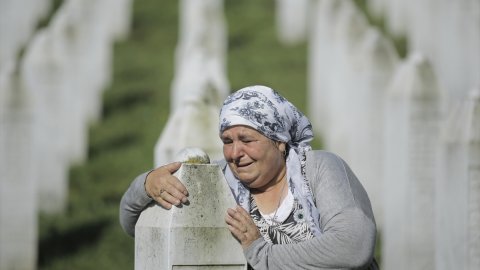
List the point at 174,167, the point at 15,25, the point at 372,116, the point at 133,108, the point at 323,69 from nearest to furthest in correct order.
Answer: the point at 174,167, the point at 372,116, the point at 323,69, the point at 133,108, the point at 15,25

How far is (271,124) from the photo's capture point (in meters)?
5.84

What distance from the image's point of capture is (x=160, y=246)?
5.86 metres

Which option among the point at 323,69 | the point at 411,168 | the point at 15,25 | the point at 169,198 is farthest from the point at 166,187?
the point at 15,25

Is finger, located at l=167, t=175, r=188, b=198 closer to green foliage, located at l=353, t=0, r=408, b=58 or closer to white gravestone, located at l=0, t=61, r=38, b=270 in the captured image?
white gravestone, located at l=0, t=61, r=38, b=270

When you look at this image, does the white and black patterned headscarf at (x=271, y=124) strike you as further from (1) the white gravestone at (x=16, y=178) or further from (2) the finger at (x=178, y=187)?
(1) the white gravestone at (x=16, y=178)

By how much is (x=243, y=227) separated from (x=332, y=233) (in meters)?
0.39

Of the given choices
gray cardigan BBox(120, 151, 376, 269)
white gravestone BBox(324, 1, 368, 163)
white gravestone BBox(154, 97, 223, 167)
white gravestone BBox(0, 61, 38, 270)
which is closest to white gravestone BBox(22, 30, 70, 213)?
white gravestone BBox(0, 61, 38, 270)

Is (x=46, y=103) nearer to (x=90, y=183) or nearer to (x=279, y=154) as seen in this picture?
(x=90, y=183)

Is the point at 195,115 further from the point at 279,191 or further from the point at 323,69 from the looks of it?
the point at 323,69

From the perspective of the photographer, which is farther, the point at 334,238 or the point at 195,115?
the point at 195,115

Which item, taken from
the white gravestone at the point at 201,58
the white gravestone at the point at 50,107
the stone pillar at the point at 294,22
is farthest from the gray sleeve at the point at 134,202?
the stone pillar at the point at 294,22

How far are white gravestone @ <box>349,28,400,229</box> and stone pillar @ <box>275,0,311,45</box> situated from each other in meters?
11.9

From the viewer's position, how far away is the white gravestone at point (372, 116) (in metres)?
16.0

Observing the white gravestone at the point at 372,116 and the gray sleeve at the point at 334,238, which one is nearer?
the gray sleeve at the point at 334,238
